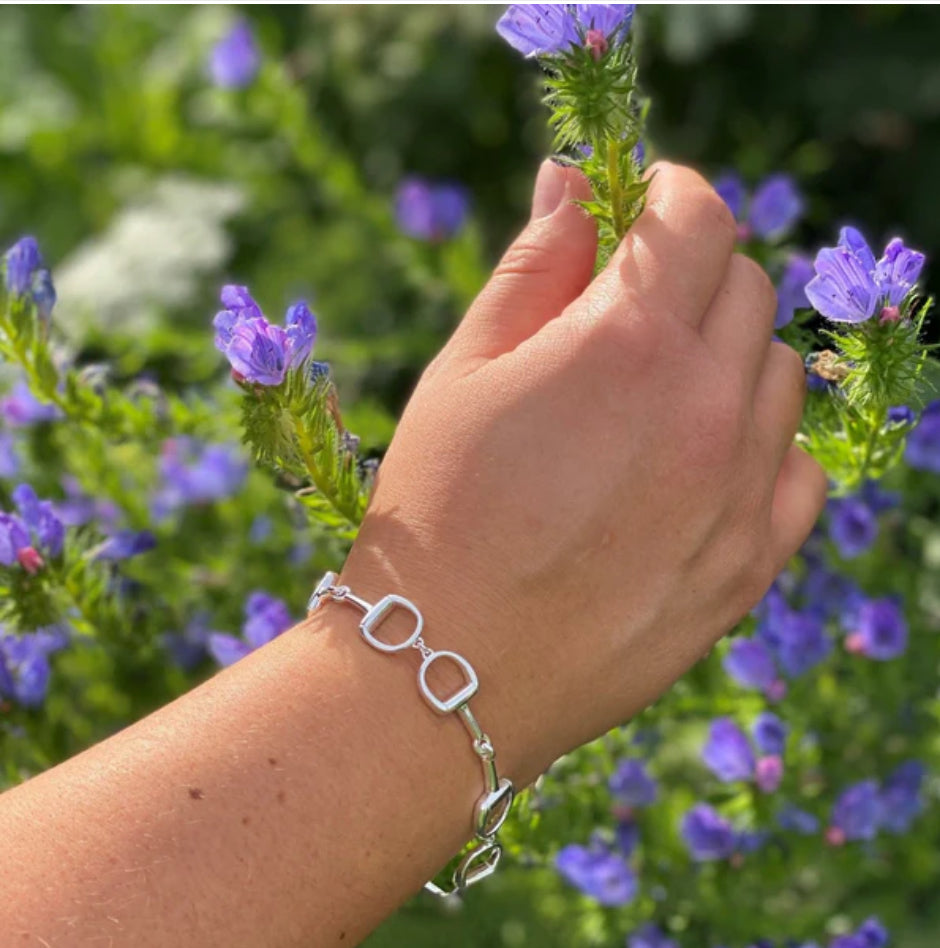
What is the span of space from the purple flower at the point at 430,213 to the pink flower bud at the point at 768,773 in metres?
1.15

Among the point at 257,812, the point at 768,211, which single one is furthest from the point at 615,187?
the point at 257,812

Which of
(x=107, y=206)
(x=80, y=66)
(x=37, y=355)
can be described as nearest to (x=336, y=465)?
(x=37, y=355)

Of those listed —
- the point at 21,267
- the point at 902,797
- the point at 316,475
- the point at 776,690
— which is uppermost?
the point at 21,267

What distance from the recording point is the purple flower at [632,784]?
149cm

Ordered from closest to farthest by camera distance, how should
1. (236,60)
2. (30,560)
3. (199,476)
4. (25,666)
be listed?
(30,560) < (25,666) < (199,476) < (236,60)

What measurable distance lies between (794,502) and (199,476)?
1037 millimetres

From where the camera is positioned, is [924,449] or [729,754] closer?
[729,754]

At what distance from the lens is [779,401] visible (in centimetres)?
106

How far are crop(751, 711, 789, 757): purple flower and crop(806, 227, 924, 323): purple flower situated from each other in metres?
0.63

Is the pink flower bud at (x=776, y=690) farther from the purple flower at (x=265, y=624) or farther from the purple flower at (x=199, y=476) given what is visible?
the purple flower at (x=199, y=476)

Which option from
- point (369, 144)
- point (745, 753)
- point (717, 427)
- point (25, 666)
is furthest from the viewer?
point (369, 144)

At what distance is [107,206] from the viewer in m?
3.62

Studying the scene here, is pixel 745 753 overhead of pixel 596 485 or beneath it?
beneath

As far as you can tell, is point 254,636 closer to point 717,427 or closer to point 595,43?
point 717,427
